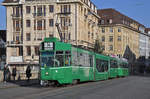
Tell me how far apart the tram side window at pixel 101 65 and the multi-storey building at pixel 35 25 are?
2967cm

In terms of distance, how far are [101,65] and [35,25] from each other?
3611cm

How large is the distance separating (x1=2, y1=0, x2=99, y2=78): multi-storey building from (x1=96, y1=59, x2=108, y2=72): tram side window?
2967 centimetres

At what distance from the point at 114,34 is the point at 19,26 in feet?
116

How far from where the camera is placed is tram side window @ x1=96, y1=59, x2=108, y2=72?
30409mm

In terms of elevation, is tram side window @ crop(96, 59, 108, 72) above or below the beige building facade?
below

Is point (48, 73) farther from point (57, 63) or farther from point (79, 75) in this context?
point (79, 75)

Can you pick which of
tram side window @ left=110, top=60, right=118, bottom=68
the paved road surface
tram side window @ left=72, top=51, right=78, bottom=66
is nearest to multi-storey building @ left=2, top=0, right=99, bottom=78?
tram side window @ left=110, top=60, right=118, bottom=68

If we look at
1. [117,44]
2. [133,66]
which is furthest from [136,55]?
[117,44]

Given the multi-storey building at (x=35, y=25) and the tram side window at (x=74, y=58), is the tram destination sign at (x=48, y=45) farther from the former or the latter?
the multi-storey building at (x=35, y=25)

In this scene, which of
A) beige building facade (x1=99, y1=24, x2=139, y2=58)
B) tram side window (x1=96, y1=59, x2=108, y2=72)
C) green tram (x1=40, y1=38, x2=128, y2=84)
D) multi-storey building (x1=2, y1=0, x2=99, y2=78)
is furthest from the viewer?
beige building facade (x1=99, y1=24, x2=139, y2=58)

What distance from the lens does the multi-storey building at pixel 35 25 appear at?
64500 millimetres

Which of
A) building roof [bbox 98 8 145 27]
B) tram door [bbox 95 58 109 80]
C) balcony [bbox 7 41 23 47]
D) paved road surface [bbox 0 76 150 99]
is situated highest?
building roof [bbox 98 8 145 27]

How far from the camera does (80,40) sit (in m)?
64.9

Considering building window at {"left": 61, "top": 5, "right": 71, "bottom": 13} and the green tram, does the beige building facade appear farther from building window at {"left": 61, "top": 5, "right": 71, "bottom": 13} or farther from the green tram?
the green tram
